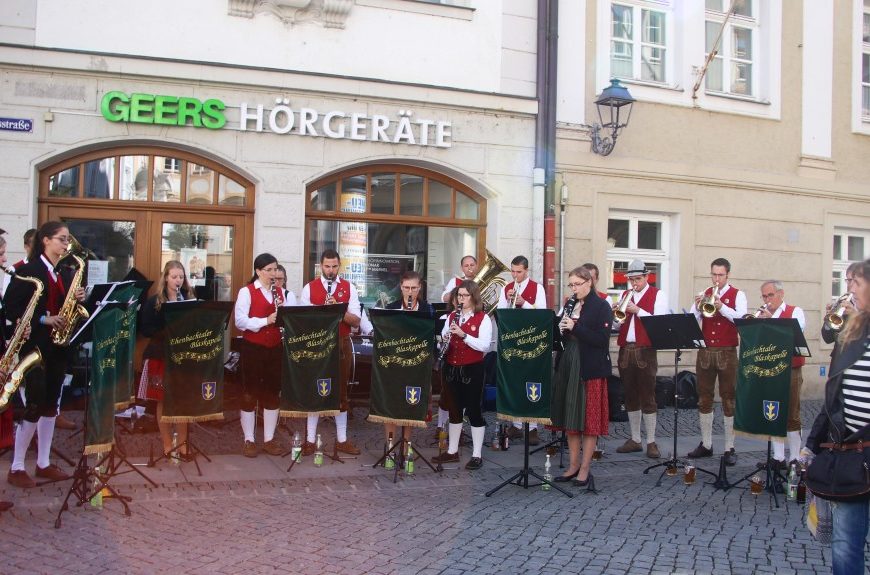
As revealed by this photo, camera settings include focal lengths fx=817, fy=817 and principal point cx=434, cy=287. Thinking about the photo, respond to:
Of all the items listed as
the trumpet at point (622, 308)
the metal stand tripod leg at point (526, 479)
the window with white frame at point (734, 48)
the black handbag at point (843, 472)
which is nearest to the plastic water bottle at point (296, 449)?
the metal stand tripod leg at point (526, 479)

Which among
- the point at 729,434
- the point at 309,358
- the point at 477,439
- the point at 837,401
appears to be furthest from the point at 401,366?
the point at 837,401

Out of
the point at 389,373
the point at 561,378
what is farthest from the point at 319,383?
the point at 561,378

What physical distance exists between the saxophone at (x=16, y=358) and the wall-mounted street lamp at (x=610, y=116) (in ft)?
26.9

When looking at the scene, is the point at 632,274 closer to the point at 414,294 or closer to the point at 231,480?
the point at 414,294

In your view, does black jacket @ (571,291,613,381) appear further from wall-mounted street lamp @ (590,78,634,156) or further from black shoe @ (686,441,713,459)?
wall-mounted street lamp @ (590,78,634,156)

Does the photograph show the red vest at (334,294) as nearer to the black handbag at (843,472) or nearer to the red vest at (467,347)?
the red vest at (467,347)

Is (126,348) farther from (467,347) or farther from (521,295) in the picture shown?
(521,295)

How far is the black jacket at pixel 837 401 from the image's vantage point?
4.31m

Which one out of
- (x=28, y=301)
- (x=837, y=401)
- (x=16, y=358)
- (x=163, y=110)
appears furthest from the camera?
(x=163, y=110)

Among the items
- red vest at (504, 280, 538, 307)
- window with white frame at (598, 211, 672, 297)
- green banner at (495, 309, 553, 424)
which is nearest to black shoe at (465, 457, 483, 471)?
green banner at (495, 309, 553, 424)

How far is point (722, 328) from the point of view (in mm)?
8883

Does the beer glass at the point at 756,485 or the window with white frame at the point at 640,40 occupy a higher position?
the window with white frame at the point at 640,40

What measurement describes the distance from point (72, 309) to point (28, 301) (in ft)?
1.12

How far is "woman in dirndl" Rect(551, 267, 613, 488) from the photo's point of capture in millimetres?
7500
